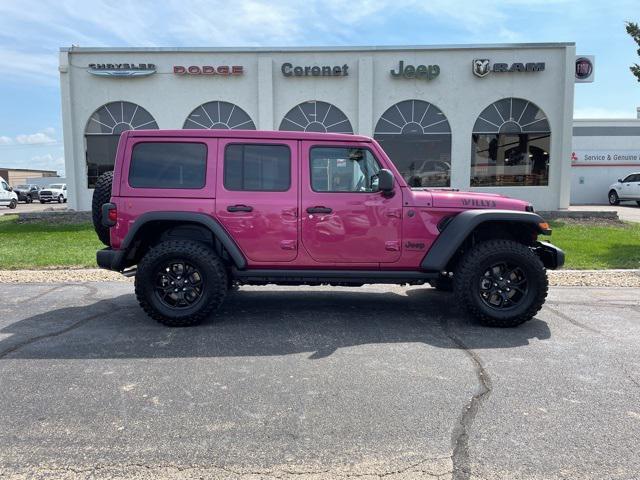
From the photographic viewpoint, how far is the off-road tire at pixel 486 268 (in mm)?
5234

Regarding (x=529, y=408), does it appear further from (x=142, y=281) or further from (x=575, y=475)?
(x=142, y=281)

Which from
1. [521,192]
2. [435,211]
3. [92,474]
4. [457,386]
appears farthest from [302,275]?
[521,192]

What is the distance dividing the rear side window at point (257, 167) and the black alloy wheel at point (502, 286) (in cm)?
238

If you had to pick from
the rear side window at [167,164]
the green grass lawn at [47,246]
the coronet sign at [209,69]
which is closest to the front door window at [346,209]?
the rear side window at [167,164]

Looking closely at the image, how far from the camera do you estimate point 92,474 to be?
2680mm

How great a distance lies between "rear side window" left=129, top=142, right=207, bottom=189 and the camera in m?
5.34

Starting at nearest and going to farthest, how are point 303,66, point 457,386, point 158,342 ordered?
point 457,386 < point 158,342 < point 303,66

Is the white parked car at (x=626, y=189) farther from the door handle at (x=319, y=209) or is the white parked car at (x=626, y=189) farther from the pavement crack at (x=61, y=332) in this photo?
the pavement crack at (x=61, y=332)

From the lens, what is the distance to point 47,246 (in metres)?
11.1

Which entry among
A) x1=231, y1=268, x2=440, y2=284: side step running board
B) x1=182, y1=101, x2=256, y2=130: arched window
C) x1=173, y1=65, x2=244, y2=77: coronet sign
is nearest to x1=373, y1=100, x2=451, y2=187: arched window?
x1=182, y1=101, x2=256, y2=130: arched window

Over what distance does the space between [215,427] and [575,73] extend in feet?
58.9

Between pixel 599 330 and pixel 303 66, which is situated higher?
pixel 303 66

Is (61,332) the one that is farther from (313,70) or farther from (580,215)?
(580,215)

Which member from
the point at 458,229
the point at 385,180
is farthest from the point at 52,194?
the point at 458,229
